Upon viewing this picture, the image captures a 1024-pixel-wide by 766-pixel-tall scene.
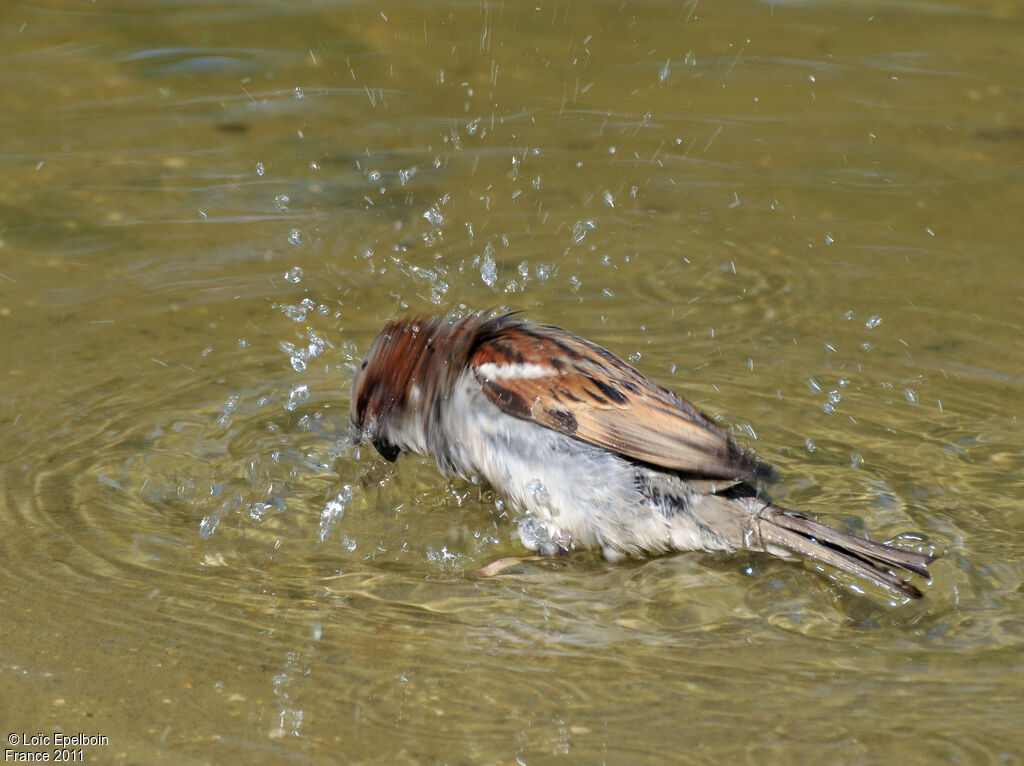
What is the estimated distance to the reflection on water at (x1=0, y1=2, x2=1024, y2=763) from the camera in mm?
3262

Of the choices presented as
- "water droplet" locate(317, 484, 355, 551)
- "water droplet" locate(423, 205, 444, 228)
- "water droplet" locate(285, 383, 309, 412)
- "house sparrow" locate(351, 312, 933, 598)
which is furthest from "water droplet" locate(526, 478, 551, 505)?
"water droplet" locate(423, 205, 444, 228)

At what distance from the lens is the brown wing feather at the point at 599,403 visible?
4.09 metres

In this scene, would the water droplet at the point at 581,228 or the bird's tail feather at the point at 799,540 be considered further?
the water droplet at the point at 581,228

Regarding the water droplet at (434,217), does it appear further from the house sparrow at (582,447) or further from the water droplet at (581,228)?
the house sparrow at (582,447)

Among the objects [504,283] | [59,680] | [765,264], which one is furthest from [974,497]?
[59,680]

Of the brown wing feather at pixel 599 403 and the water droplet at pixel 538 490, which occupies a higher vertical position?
the brown wing feather at pixel 599 403

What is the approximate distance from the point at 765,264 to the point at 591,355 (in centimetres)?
201

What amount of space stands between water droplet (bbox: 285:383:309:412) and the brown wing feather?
965 mm

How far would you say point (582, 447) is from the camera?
14.0 feet

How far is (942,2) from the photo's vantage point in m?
7.88

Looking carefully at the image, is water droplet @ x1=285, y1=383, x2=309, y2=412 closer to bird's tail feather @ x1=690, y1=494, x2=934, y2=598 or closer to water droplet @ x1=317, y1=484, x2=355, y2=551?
water droplet @ x1=317, y1=484, x2=355, y2=551

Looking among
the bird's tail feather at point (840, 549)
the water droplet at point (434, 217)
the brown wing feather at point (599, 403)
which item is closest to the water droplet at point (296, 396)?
the brown wing feather at point (599, 403)

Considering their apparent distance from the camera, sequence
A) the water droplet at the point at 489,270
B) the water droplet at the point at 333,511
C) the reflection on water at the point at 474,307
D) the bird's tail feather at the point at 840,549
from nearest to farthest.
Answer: the reflection on water at the point at 474,307 → the bird's tail feather at the point at 840,549 → the water droplet at the point at 333,511 → the water droplet at the point at 489,270

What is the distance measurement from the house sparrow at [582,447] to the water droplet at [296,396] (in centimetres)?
65
